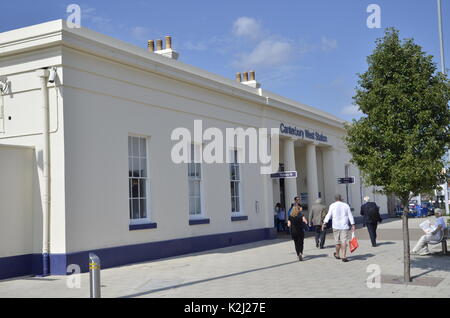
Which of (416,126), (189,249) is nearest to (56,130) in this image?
(189,249)

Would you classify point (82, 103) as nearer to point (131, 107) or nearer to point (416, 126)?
point (131, 107)

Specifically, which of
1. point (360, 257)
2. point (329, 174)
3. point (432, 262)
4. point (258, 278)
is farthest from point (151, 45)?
point (329, 174)

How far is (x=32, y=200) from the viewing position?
38.0ft

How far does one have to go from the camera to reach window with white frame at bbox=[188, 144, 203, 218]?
51.3 ft

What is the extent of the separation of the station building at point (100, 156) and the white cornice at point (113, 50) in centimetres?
3

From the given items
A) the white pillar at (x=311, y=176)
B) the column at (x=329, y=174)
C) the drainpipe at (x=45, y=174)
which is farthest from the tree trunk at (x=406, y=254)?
the column at (x=329, y=174)

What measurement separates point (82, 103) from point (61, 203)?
2.41 metres

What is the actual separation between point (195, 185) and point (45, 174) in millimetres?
5505

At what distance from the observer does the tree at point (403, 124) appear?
31.0ft

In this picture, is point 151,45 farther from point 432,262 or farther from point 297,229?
point 432,262

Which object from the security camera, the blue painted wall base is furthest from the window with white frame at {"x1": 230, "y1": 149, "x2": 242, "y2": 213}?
the security camera

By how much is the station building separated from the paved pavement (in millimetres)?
737

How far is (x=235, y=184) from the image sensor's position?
18.0 meters

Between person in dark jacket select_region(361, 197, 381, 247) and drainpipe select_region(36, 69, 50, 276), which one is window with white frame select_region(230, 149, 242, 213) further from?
drainpipe select_region(36, 69, 50, 276)
